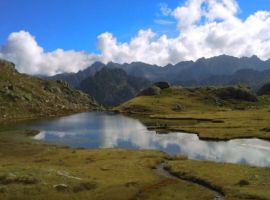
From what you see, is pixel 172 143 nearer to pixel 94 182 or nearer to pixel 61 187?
pixel 94 182

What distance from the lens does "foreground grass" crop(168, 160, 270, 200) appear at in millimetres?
56438

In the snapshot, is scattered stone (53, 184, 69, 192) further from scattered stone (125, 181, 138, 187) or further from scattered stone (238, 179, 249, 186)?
scattered stone (238, 179, 249, 186)

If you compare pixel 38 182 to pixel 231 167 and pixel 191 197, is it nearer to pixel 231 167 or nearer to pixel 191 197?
pixel 191 197

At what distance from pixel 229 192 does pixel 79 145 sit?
72805mm

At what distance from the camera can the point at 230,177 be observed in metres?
66.6

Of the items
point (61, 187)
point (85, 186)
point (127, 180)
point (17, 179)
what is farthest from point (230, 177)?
point (17, 179)

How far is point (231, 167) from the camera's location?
Result: 7656 centimetres

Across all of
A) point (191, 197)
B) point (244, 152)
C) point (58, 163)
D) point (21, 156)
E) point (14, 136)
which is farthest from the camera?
point (14, 136)

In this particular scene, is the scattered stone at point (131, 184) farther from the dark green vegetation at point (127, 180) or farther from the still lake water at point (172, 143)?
the still lake water at point (172, 143)

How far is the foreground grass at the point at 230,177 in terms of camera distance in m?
56.4

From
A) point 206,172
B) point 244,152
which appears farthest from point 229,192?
point 244,152

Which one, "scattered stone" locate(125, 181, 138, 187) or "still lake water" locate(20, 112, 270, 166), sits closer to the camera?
"scattered stone" locate(125, 181, 138, 187)

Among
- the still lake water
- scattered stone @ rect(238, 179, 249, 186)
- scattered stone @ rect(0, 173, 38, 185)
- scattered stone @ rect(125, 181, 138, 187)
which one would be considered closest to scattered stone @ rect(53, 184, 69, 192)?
scattered stone @ rect(0, 173, 38, 185)

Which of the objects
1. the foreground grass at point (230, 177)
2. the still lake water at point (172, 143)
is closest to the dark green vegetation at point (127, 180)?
the foreground grass at point (230, 177)
